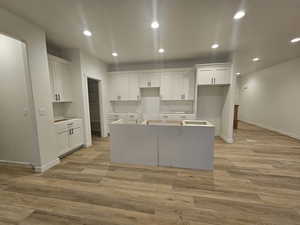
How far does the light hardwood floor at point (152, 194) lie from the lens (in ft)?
5.27

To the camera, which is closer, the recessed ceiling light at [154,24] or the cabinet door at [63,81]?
the recessed ceiling light at [154,24]

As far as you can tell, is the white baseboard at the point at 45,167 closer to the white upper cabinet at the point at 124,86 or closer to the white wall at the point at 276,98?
the white upper cabinet at the point at 124,86

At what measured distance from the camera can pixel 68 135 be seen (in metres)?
3.39

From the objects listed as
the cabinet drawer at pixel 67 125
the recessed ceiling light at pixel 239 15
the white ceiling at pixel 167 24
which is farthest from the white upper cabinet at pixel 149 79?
the recessed ceiling light at pixel 239 15

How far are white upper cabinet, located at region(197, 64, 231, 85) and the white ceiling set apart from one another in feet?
1.65

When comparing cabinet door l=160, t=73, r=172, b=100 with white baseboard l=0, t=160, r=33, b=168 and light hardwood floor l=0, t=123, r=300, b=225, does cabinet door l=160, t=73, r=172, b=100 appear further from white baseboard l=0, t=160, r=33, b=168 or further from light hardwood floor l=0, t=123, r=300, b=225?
white baseboard l=0, t=160, r=33, b=168

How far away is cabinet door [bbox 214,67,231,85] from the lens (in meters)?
4.05

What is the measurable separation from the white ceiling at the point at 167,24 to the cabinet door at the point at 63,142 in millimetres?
2240

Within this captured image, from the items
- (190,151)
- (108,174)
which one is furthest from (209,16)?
(108,174)

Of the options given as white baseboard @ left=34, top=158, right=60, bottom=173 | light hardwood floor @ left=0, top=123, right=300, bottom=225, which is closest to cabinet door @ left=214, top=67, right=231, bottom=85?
light hardwood floor @ left=0, top=123, right=300, bottom=225

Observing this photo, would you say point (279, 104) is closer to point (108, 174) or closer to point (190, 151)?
point (190, 151)

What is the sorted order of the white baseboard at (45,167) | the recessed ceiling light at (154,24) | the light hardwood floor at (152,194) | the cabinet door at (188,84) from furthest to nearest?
the cabinet door at (188,84), the white baseboard at (45,167), the recessed ceiling light at (154,24), the light hardwood floor at (152,194)

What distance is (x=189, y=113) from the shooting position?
193 inches

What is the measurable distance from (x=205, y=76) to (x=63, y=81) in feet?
13.5
